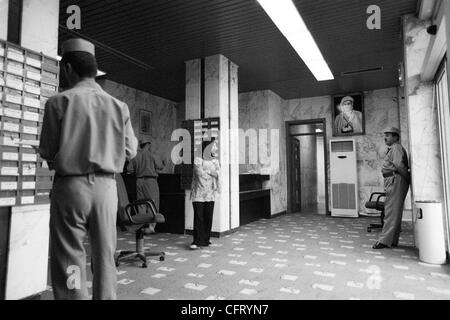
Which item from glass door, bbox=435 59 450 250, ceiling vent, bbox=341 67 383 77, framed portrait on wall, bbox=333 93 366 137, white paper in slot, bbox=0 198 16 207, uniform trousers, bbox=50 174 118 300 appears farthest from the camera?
framed portrait on wall, bbox=333 93 366 137

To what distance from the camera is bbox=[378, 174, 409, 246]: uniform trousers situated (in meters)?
4.41

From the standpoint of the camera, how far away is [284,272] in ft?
11.0

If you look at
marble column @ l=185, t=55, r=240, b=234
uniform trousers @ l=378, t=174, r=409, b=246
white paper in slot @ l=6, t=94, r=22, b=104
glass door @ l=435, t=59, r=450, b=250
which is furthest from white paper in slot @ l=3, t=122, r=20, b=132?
glass door @ l=435, t=59, r=450, b=250

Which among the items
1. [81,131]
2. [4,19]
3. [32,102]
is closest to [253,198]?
[32,102]

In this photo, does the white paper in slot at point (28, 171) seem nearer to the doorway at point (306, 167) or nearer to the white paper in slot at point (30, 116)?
the white paper in slot at point (30, 116)

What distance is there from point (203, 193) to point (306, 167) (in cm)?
776

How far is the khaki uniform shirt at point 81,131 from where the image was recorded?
159cm

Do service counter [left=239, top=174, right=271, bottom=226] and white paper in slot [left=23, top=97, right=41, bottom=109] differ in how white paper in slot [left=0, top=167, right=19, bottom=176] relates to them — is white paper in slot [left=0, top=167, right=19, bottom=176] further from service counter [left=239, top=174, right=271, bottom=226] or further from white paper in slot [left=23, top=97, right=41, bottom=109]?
service counter [left=239, top=174, right=271, bottom=226]

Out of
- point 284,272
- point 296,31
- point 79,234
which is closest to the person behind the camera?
point 79,234

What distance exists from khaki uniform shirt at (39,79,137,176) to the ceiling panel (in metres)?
3.00

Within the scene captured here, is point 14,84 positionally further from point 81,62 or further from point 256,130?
point 256,130

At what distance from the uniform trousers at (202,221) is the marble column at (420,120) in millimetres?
3068

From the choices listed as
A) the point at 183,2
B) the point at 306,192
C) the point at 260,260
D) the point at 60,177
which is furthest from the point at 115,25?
the point at 306,192

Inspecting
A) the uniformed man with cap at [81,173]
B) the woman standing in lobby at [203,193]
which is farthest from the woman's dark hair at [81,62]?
the woman standing in lobby at [203,193]
